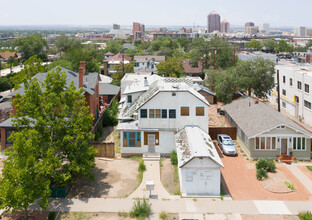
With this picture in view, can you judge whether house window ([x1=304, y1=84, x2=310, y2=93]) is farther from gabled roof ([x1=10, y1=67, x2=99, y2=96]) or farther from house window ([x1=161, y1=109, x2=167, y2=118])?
gabled roof ([x1=10, y1=67, x2=99, y2=96])

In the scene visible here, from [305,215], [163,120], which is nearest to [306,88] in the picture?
[163,120]

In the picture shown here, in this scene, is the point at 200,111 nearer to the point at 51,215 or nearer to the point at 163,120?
the point at 163,120

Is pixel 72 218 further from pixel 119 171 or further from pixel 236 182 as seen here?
pixel 236 182

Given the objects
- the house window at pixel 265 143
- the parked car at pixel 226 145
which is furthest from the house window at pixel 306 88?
the parked car at pixel 226 145

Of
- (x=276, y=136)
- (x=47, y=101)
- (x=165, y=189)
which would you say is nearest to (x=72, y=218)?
(x=165, y=189)

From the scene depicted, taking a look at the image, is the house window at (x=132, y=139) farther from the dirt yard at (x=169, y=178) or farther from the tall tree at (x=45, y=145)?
the tall tree at (x=45, y=145)

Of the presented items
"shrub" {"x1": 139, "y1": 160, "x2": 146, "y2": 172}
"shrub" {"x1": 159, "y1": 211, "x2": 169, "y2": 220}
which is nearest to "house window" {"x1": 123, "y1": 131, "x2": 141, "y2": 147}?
"shrub" {"x1": 139, "y1": 160, "x2": 146, "y2": 172}
